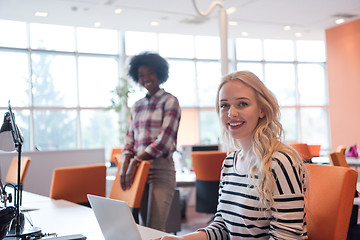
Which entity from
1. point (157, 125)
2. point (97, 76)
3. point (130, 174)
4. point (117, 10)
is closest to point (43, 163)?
point (157, 125)

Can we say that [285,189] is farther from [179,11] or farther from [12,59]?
[12,59]

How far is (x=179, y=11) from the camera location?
7945 millimetres

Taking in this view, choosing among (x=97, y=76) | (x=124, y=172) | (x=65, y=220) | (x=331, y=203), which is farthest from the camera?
(x=97, y=76)

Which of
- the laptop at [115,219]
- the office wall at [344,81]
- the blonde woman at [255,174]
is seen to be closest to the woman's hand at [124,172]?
the blonde woman at [255,174]

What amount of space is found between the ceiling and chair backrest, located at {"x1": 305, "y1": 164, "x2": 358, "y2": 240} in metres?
6.32

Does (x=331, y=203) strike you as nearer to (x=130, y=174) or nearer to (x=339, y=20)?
(x=130, y=174)

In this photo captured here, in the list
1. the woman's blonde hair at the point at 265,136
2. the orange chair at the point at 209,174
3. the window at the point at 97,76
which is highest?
the window at the point at 97,76

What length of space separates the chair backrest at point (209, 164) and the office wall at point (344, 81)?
5980 mm

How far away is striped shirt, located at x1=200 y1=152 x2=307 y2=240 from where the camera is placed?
1301mm

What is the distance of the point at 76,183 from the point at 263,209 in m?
1.72

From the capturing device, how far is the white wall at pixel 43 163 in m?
4.46

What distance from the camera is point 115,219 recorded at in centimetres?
Result: 123

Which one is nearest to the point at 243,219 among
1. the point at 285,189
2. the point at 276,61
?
the point at 285,189

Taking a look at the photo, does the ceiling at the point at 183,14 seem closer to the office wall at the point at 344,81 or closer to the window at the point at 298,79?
the office wall at the point at 344,81
